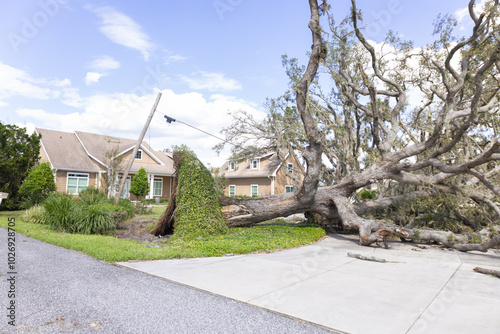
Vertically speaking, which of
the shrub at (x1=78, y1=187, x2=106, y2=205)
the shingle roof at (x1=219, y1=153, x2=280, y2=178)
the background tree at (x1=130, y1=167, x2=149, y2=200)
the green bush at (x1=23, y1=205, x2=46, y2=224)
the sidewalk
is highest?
the shingle roof at (x1=219, y1=153, x2=280, y2=178)

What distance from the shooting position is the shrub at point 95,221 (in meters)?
9.73

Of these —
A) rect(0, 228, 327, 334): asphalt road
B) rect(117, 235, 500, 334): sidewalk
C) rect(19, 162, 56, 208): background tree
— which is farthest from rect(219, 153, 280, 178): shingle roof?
rect(0, 228, 327, 334): asphalt road

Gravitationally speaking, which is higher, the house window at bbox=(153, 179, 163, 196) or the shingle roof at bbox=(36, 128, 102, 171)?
the shingle roof at bbox=(36, 128, 102, 171)

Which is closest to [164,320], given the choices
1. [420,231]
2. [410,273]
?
[410,273]

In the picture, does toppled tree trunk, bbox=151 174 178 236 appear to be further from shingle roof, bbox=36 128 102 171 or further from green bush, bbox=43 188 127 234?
shingle roof, bbox=36 128 102 171

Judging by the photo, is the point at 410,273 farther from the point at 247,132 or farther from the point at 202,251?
the point at 247,132

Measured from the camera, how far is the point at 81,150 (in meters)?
24.4

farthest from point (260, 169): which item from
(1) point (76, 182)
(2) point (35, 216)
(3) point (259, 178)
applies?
(2) point (35, 216)

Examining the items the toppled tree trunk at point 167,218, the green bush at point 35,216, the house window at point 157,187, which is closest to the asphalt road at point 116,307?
the toppled tree trunk at point 167,218

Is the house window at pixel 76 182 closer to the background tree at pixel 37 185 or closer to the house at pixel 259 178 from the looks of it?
the background tree at pixel 37 185

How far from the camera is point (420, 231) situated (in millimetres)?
8484

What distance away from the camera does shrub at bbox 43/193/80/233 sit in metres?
9.73

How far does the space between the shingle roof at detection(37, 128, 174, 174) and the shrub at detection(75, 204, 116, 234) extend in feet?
36.5

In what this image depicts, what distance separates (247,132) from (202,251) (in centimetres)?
1220
